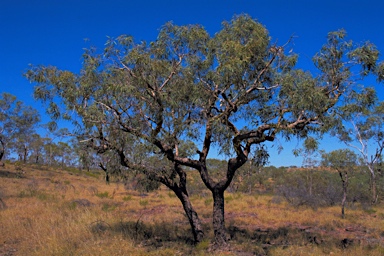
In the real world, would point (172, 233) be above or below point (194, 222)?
below

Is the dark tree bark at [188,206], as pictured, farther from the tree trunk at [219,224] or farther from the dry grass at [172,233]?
the tree trunk at [219,224]

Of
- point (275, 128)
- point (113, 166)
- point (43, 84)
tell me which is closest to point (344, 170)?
point (275, 128)

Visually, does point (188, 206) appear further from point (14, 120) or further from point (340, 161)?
point (14, 120)

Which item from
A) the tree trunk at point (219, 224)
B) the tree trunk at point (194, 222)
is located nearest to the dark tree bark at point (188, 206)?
the tree trunk at point (194, 222)

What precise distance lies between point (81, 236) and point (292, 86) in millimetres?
7588

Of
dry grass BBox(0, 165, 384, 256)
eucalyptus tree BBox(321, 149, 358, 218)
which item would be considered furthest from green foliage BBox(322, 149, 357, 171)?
dry grass BBox(0, 165, 384, 256)

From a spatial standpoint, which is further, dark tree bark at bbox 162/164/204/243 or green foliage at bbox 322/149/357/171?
green foliage at bbox 322/149/357/171

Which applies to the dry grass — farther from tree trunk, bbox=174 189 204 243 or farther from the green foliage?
the green foliage

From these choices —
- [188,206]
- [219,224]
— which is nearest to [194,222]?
[188,206]

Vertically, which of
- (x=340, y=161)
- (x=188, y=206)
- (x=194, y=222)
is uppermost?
(x=340, y=161)

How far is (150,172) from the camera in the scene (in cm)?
1022

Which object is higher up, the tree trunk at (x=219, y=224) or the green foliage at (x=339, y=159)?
the green foliage at (x=339, y=159)

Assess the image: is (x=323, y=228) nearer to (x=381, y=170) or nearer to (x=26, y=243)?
(x=26, y=243)

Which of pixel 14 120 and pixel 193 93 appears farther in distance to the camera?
pixel 14 120
